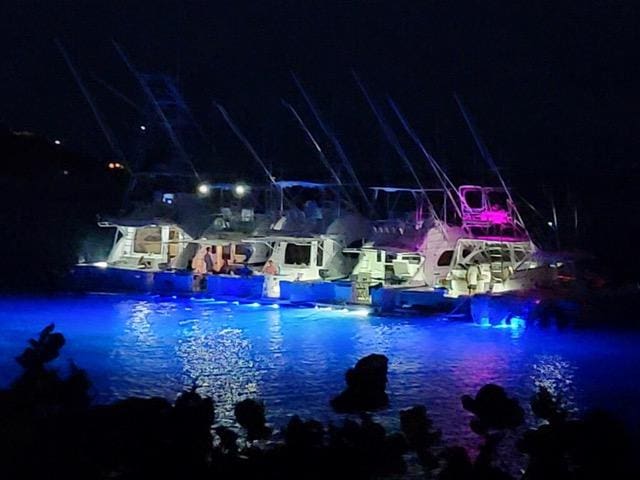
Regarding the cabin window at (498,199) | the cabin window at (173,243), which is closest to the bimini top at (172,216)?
the cabin window at (173,243)

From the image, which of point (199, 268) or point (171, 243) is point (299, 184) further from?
point (199, 268)

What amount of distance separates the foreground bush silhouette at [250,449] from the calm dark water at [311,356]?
7.13 m

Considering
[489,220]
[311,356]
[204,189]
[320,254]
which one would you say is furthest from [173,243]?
[311,356]

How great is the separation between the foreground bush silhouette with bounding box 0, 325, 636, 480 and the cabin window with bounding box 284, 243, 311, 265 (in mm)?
25035

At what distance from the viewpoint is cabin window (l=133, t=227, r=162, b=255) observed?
31.8 metres

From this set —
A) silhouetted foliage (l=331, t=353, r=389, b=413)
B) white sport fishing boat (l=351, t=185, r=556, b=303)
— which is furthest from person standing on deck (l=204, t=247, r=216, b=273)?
silhouetted foliage (l=331, t=353, r=389, b=413)

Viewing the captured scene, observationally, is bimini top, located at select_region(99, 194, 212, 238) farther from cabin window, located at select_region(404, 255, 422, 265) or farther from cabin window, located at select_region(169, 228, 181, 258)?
cabin window, located at select_region(404, 255, 422, 265)

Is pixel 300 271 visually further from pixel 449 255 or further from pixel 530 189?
pixel 530 189

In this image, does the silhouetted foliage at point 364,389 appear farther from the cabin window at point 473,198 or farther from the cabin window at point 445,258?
the cabin window at point 473,198

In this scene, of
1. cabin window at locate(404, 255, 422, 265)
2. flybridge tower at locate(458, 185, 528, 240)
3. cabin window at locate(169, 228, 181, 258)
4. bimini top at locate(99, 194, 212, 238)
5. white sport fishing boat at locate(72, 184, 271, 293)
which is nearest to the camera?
cabin window at locate(404, 255, 422, 265)

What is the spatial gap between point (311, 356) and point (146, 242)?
51.5 feet

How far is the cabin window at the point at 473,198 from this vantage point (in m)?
28.5

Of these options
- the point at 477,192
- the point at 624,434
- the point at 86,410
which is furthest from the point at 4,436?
the point at 477,192

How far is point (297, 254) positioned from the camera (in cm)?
2903
